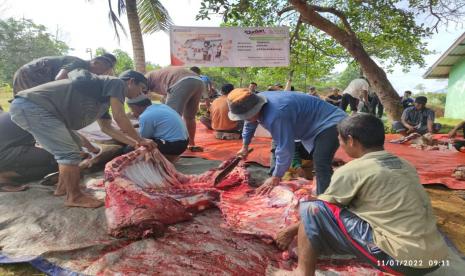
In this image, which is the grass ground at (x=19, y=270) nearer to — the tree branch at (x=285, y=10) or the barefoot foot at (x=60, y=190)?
the barefoot foot at (x=60, y=190)

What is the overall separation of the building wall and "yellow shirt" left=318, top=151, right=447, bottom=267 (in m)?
15.8

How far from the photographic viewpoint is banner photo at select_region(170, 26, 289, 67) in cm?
805

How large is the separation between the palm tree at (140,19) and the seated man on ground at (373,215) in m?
7.46

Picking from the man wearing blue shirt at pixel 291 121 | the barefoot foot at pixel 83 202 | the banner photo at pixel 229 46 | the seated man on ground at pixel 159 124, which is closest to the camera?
the man wearing blue shirt at pixel 291 121

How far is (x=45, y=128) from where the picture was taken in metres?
2.99

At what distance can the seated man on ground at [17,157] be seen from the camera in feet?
11.5

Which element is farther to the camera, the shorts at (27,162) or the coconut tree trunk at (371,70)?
the coconut tree trunk at (371,70)

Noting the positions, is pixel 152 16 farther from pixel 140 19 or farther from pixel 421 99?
pixel 421 99

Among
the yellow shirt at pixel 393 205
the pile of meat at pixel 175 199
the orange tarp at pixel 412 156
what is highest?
the yellow shirt at pixel 393 205

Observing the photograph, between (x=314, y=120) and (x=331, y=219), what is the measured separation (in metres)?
1.23

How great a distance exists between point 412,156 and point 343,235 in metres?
4.50

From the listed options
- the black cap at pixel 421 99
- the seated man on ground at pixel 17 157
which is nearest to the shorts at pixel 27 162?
the seated man on ground at pixel 17 157

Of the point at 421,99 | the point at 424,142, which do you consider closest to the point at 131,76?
the point at 424,142

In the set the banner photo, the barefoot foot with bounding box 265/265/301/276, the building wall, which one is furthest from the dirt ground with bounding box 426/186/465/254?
the building wall
